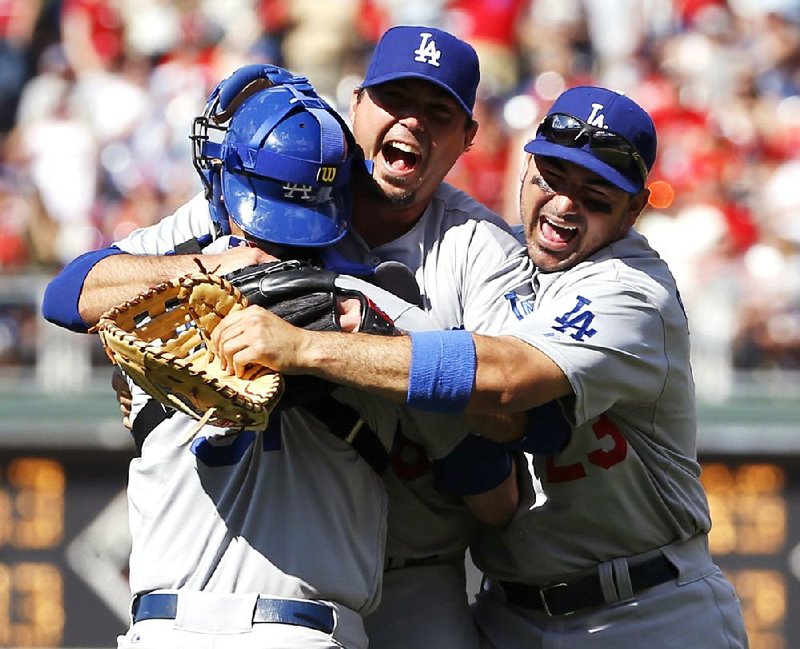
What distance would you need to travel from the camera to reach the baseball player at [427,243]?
362 cm

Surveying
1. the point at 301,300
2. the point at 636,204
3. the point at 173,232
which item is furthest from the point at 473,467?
the point at 173,232

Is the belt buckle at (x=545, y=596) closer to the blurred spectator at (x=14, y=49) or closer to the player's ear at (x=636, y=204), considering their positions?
the player's ear at (x=636, y=204)

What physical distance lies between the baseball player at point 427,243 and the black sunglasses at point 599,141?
0.30 metres

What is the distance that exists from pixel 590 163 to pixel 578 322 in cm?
43

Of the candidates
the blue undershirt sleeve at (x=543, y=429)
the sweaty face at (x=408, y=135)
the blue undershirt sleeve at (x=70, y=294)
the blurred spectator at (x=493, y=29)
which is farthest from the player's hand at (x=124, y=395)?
the blurred spectator at (x=493, y=29)

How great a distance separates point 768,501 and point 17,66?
6040 millimetres

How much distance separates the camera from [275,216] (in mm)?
3141

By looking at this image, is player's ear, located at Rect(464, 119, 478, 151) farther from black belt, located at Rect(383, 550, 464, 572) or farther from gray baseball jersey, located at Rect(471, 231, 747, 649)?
black belt, located at Rect(383, 550, 464, 572)

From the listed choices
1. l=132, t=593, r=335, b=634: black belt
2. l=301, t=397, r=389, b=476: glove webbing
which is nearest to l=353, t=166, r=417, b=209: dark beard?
l=301, t=397, r=389, b=476: glove webbing

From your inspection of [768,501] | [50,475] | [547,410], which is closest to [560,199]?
[547,410]

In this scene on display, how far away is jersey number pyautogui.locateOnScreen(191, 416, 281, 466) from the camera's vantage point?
3068mm

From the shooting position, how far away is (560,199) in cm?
359

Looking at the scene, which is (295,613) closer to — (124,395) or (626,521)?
(124,395)

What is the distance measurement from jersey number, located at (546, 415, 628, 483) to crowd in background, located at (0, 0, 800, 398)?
402 cm
